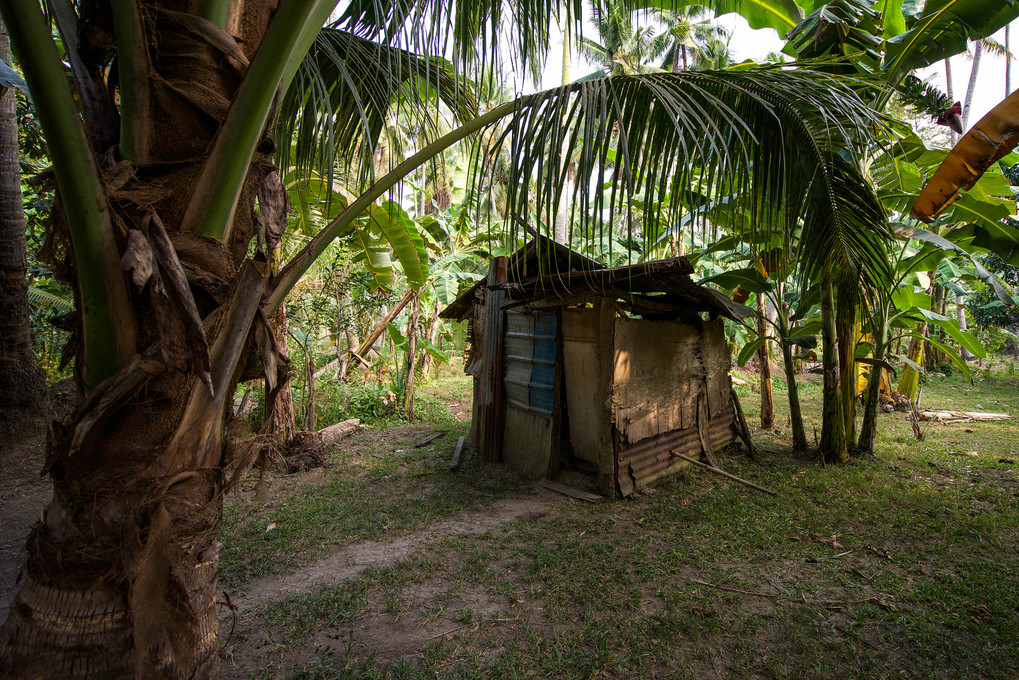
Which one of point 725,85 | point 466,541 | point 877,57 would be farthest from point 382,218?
point 877,57

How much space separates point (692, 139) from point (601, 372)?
3321 mm

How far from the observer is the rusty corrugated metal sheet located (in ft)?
17.4

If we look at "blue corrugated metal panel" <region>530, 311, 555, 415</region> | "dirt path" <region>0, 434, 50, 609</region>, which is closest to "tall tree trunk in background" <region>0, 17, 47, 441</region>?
"dirt path" <region>0, 434, 50, 609</region>

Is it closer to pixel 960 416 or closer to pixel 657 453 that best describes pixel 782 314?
pixel 657 453

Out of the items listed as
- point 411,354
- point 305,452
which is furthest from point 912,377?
point 305,452

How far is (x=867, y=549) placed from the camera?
157 inches

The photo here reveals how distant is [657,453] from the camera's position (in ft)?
18.8

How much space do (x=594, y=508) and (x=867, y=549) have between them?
2.23 m

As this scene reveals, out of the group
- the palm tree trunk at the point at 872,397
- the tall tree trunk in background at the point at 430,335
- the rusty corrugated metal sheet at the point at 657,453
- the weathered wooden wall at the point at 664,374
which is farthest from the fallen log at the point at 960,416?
the tall tree trunk in background at the point at 430,335

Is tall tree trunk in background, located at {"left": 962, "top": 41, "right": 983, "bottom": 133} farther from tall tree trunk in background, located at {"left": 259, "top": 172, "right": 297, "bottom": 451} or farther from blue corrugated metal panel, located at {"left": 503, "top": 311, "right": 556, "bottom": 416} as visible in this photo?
tall tree trunk in background, located at {"left": 259, "top": 172, "right": 297, "bottom": 451}

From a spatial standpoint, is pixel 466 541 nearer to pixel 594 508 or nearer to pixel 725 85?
pixel 594 508

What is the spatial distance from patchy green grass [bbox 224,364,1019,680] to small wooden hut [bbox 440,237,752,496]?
1.88 feet

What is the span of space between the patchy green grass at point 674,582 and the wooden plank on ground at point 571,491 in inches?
6.8

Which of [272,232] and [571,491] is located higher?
[272,232]
